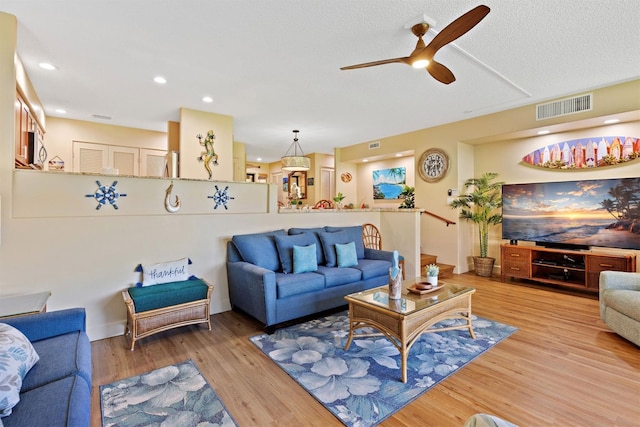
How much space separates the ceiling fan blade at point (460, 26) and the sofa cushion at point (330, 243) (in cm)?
238

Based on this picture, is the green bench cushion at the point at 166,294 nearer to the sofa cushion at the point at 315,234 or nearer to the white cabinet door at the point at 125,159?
the sofa cushion at the point at 315,234

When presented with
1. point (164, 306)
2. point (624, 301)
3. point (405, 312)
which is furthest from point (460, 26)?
point (164, 306)

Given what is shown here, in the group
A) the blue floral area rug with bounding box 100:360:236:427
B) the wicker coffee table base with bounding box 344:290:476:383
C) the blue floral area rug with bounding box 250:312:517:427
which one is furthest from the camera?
the wicker coffee table base with bounding box 344:290:476:383

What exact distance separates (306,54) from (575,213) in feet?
14.6

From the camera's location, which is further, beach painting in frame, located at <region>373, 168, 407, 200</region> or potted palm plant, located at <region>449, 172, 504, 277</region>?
beach painting in frame, located at <region>373, 168, 407, 200</region>

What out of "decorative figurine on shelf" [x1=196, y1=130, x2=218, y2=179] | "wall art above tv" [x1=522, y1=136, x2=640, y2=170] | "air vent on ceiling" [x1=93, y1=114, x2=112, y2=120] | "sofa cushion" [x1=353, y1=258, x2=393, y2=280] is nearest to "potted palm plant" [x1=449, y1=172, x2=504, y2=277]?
"wall art above tv" [x1=522, y1=136, x2=640, y2=170]

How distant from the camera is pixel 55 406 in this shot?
4.19ft

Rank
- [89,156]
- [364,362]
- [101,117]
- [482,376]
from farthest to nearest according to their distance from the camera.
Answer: [89,156] < [101,117] < [364,362] < [482,376]

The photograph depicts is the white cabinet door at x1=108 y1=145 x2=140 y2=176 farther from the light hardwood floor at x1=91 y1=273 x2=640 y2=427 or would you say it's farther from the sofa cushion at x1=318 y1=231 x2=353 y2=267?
the sofa cushion at x1=318 y1=231 x2=353 y2=267

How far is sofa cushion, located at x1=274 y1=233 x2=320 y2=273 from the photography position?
3.56m

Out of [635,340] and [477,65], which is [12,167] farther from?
[635,340]

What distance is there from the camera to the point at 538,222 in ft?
15.8

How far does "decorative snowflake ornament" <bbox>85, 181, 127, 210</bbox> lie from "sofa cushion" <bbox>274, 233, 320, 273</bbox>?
5.68 feet

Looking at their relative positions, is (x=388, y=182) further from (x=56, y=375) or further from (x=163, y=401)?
(x=56, y=375)
